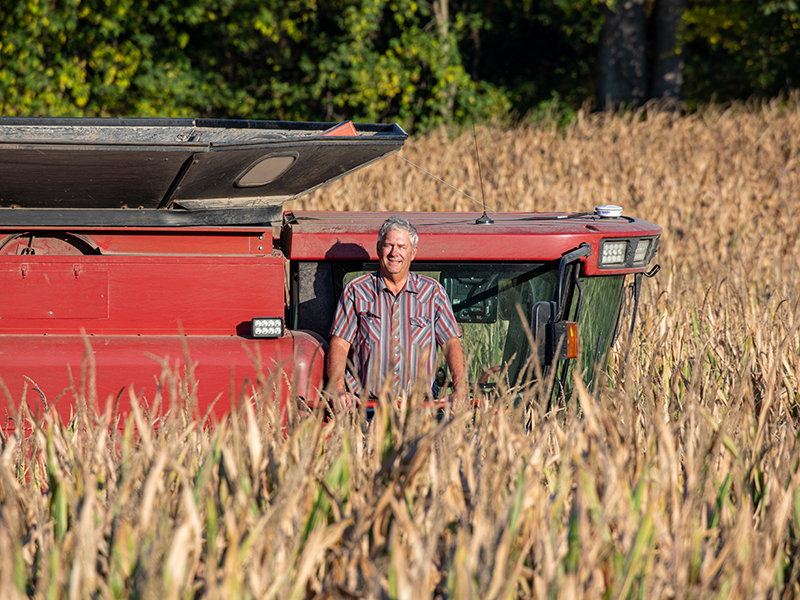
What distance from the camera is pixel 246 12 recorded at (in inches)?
688

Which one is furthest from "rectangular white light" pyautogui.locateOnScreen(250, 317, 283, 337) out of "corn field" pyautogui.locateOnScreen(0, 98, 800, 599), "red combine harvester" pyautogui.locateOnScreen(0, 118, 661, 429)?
"corn field" pyautogui.locateOnScreen(0, 98, 800, 599)

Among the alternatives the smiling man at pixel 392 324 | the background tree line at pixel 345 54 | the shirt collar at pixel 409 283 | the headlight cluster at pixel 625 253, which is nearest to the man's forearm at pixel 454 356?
the smiling man at pixel 392 324

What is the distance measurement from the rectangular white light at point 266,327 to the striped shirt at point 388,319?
28 cm

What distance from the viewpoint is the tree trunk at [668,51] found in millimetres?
19703

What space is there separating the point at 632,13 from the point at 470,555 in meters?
19.7

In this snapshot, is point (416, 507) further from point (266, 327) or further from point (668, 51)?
point (668, 51)

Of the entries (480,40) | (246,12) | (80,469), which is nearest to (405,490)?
(80,469)

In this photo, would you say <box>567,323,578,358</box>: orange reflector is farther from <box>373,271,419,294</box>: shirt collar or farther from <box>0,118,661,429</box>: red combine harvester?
<box>373,271,419,294</box>: shirt collar

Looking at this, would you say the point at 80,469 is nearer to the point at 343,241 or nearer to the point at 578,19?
the point at 343,241

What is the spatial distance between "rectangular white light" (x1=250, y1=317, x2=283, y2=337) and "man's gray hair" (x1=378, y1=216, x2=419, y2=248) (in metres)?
0.53

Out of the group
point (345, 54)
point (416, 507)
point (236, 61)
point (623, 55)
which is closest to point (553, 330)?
point (416, 507)

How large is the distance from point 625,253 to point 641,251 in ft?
0.49

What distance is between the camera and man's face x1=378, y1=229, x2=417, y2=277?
336cm

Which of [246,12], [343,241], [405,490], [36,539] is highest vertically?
[246,12]
